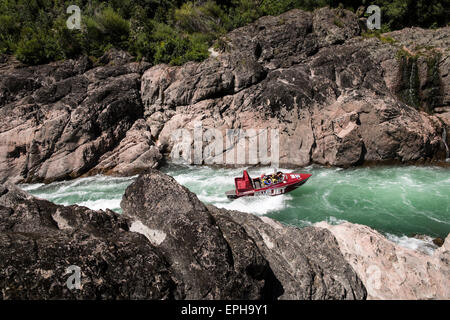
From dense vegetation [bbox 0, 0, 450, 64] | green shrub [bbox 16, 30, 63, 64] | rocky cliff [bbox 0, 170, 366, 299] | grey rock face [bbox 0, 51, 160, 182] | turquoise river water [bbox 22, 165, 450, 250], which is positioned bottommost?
turquoise river water [bbox 22, 165, 450, 250]

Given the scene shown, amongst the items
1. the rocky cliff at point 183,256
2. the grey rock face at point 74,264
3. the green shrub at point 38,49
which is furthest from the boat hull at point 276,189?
the green shrub at point 38,49

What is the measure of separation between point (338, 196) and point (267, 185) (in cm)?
412

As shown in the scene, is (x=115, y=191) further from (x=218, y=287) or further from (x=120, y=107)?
(x=218, y=287)

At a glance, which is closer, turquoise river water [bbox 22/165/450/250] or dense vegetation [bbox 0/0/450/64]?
turquoise river water [bbox 22/165/450/250]

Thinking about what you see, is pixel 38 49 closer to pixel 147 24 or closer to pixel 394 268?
pixel 147 24

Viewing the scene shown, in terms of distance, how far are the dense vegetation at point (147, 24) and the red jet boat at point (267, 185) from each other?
1324cm

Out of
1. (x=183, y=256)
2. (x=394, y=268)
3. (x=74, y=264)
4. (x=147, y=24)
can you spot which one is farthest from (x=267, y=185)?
(x=147, y=24)

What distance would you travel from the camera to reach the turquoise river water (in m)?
11.9

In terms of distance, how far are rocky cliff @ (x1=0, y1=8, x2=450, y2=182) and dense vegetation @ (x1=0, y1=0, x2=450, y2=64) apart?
1619 mm

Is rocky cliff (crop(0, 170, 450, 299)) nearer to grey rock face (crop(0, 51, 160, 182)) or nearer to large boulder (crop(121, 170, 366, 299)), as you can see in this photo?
large boulder (crop(121, 170, 366, 299))

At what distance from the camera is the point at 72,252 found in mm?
4559

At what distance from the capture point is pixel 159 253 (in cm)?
546

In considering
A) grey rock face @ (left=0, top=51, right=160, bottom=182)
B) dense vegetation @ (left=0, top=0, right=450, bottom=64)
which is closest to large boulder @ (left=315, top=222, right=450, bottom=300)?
grey rock face @ (left=0, top=51, right=160, bottom=182)

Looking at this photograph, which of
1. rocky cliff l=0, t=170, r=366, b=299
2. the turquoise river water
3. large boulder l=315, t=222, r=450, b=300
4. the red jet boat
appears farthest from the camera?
the red jet boat
